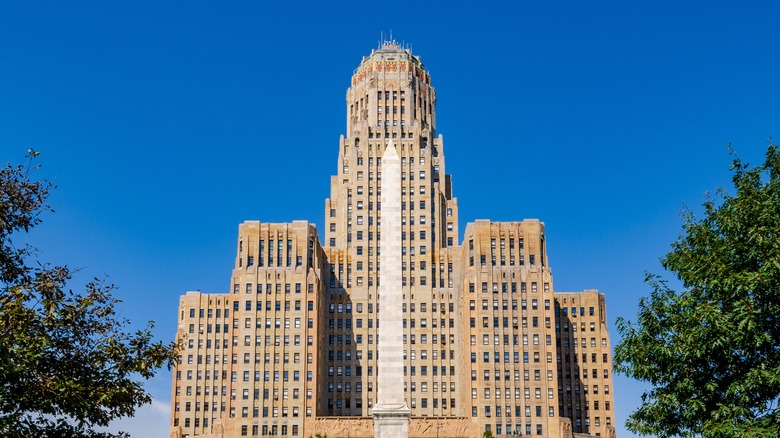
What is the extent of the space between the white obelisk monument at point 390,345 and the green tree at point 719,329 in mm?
33468

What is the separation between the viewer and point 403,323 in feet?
537

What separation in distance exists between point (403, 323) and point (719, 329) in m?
118

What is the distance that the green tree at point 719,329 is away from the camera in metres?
46.4

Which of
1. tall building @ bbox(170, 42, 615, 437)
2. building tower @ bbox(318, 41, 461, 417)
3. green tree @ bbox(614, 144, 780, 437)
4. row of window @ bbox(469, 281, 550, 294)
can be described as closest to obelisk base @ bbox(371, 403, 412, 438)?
green tree @ bbox(614, 144, 780, 437)

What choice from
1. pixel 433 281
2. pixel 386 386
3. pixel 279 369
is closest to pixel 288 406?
pixel 279 369

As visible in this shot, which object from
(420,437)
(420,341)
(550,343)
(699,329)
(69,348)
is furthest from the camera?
(420,341)

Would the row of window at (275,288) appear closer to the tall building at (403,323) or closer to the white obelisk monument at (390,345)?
the tall building at (403,323)

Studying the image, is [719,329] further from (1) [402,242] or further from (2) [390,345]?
(1) [402,242]

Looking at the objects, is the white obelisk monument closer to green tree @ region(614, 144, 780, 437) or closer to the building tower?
green tree @ region(614, 144, 780, 437)

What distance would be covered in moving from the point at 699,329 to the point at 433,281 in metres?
122

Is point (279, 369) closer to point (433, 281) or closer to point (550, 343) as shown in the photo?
point (433, 281)

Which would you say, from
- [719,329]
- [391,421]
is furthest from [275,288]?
[719,329]

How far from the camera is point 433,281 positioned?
170 m

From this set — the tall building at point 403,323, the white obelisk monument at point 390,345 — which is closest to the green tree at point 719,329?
the white obelisk monument at point 390,345
